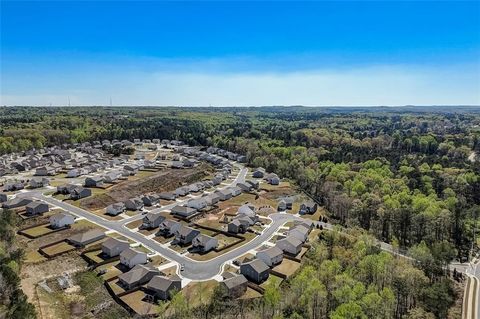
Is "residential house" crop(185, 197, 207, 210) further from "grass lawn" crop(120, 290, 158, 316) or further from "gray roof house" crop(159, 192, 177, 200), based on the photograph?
"grass lawn" crop(120, 290, 158, 316)

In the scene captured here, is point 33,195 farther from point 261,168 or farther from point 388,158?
point 388,158

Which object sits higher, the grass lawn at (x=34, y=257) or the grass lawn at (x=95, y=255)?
the grass lawn at (x=34, y=257)

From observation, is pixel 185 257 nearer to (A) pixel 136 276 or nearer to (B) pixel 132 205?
(A) pixel 136 276

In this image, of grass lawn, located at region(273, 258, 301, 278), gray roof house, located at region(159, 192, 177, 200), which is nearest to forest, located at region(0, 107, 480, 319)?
grass lawn, located at region(273, 258, 301, 278)

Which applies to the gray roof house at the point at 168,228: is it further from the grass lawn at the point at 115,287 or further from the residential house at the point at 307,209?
the residential house at the point at 307,209

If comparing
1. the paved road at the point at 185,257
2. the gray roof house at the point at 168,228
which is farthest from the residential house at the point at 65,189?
the gray roof house at the point at 168,228
